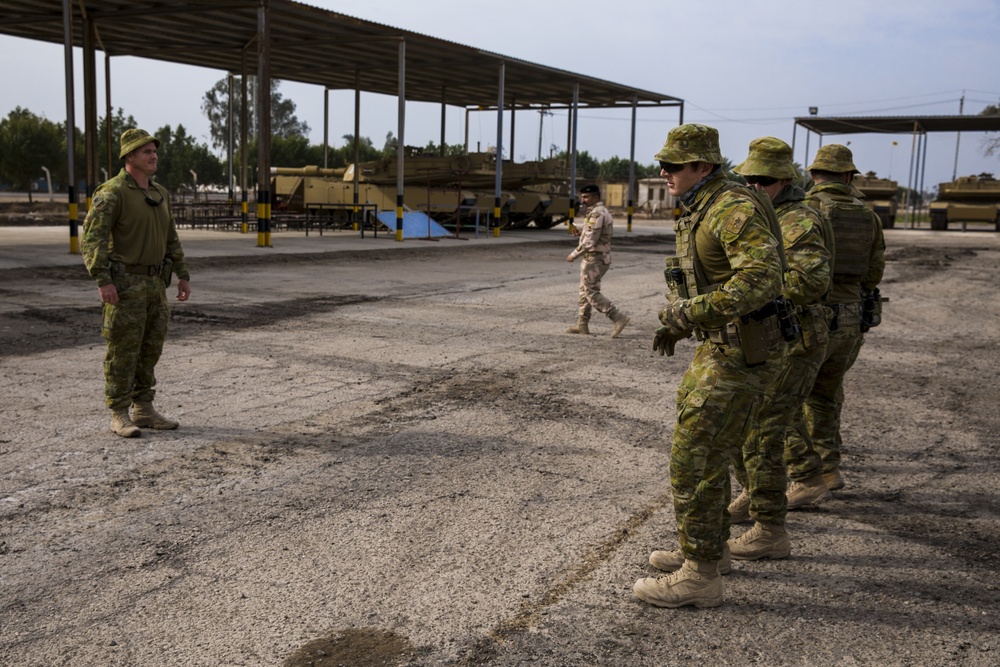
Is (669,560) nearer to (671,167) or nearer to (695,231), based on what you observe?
(695,231)

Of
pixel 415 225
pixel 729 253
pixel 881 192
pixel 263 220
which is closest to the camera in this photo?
pixel 729 253

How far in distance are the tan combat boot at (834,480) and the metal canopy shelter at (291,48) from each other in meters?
17.8

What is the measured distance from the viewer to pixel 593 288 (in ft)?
34.2

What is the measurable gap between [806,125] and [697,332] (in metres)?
50.9

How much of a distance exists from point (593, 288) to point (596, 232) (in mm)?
619

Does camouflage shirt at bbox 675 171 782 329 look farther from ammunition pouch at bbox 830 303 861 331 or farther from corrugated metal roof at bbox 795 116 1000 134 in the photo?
corrugated metal roof at bbox 795 116 1000 134

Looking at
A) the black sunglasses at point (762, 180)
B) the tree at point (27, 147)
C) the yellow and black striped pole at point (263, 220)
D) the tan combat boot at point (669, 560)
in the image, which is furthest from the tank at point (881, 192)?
the tree at point (27, 147)

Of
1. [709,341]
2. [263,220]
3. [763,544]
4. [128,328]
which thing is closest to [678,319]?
[709,341]

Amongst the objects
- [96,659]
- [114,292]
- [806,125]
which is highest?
[806,125]

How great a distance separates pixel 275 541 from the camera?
13.9 feet

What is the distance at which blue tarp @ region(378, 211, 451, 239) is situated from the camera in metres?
29.3

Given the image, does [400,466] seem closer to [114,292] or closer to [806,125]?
[114,292]

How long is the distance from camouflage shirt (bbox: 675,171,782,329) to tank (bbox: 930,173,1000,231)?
4240cm

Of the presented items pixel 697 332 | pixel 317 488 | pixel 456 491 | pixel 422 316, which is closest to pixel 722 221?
pixel 697 332
